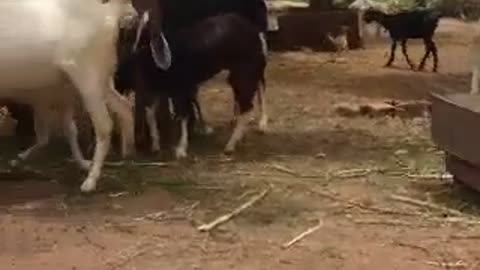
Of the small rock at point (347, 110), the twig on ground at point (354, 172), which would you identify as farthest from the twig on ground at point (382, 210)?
the small rock at point (347, 110)

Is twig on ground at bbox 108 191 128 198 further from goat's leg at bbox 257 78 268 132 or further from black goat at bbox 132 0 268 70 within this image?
goat's leg at bbox 257 78 268 132

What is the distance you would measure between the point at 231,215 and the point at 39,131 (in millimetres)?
2179

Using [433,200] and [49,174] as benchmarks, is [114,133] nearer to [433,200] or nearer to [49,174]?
[49,174]

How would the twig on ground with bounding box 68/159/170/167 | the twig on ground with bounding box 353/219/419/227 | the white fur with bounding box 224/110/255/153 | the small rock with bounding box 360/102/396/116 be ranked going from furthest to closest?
the small rock with bounding box 360/102/396/116 → the white fur with bounding box 224/110/255/153 → the twig on ground with bounding box 68/159/170/167 → the twig on ground with bounding box 353/219/419/227

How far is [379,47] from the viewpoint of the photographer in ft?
54.8

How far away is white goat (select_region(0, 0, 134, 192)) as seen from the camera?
21.6ft

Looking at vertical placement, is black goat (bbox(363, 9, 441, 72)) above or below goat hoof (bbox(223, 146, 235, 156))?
below

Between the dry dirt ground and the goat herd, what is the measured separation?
1.07ft

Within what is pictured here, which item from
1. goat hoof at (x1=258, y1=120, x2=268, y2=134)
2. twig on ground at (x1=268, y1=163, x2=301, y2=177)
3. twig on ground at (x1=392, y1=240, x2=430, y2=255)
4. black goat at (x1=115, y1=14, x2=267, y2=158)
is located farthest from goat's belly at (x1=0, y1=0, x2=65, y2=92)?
goat hoof at (x1=258, y1=120, x2=268, y2=134)

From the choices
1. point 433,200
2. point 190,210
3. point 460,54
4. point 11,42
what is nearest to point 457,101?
point 433,200

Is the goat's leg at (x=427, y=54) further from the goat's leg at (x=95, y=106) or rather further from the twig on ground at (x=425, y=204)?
the goat's leg at (x=95, y=106)

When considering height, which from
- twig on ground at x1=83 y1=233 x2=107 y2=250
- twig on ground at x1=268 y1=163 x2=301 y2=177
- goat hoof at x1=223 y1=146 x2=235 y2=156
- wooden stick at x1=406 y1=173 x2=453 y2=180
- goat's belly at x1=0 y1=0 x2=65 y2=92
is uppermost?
goat's belly at x1=0 y1=0 x2=65 y2=92

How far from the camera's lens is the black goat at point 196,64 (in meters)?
7.90

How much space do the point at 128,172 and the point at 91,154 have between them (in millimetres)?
771
